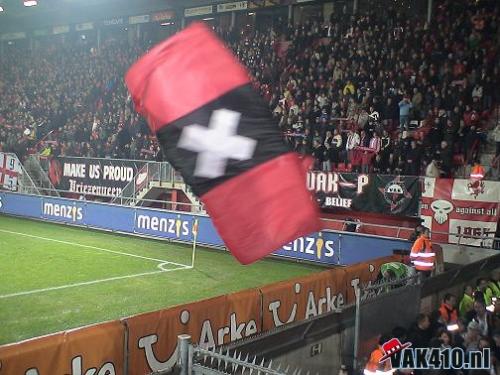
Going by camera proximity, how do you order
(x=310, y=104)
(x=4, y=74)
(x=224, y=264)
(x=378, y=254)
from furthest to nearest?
(x=4, y=74) < (x=310, y=104) < (x=224, y=264) < (x=378, y=254)

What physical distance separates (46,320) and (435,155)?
1218 centimetres

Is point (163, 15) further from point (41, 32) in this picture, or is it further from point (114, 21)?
point (41, 32)

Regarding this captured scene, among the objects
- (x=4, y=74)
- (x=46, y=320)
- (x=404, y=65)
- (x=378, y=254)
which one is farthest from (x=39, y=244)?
(x=4, y=74)

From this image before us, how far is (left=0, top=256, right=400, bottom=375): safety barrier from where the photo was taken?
618 centimetres

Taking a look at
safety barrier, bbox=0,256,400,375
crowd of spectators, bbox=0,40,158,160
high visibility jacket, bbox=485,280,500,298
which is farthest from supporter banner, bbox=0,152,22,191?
high visibility jacket, bbox=485,280,500,298

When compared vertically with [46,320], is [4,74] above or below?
above

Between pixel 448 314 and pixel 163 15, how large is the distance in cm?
2934

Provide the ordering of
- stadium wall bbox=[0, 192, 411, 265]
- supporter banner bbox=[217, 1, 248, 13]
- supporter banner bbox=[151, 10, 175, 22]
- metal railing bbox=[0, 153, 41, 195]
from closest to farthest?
stadium wall bbox=[0, 192, 411, 265], metal railing bbox=[0, 153, 41, 195], supporter banner bbox=[217, 1, 248, 13], supporter banner bbox=[151, 10, 175, 22]

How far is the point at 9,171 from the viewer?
28000 millimetres

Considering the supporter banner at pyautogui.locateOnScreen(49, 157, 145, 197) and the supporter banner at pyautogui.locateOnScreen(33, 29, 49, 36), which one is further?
the supporter banner at pyautogui.locateOnScreen(33, 29, 49, 36)

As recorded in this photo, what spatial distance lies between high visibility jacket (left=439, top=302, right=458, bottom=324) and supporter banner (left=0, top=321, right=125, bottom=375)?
5287mm

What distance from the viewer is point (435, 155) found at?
18422 millimetres

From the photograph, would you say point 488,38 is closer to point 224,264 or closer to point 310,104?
point 310,104

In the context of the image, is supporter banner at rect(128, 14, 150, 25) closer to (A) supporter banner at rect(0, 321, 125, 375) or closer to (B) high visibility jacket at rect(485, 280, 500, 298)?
(B) high visibility jacket at rect(485, 280, 500, 298)
